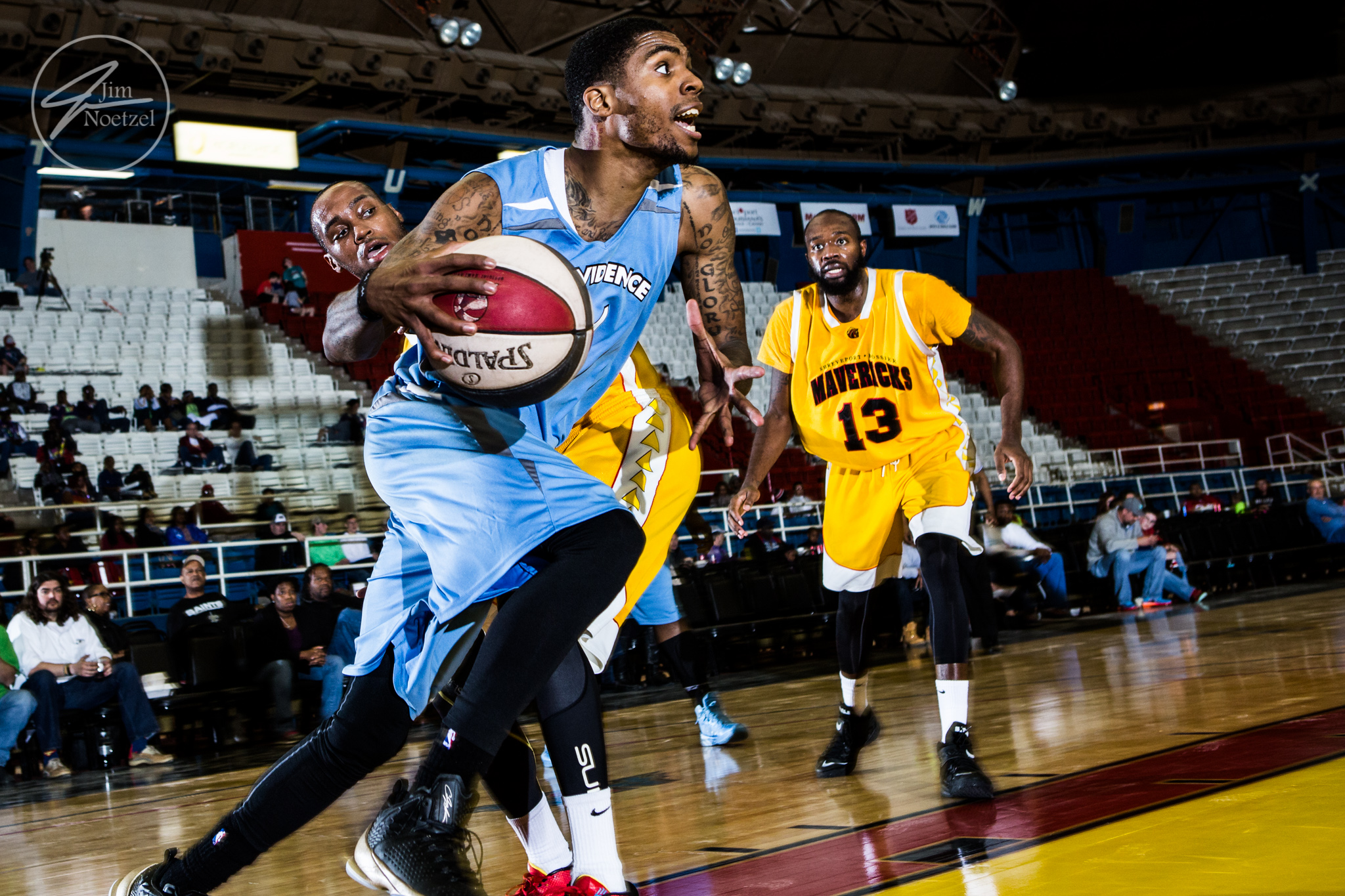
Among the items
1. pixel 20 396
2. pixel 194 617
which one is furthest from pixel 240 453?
pixel 194 617

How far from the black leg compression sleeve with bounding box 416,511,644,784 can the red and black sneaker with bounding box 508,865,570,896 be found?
45 centimetres

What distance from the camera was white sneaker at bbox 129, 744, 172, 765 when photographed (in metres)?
7.25

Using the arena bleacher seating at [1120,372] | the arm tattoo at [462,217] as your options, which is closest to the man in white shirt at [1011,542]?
the arm tattoo at [462,217]

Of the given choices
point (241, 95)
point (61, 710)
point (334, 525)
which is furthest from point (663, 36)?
point (241, 95)

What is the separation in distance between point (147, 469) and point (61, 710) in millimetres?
7410

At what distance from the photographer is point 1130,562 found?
12078 mm

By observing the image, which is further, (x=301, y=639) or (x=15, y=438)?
(x=15, y=438)

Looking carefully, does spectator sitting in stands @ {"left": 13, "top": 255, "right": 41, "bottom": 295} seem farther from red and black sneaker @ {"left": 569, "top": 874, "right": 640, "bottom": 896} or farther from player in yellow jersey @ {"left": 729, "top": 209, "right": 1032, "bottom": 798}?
red and black sneaker @ {"left": 569, "top": 874, "right": 640, "bottom": 896}

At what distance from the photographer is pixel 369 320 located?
7.54ft

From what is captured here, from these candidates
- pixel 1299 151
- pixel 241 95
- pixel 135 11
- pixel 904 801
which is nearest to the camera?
pixel 904 801

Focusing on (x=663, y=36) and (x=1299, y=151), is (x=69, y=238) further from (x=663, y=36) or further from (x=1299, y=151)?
(x=1299, y=151)

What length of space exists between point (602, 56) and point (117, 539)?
9.86m

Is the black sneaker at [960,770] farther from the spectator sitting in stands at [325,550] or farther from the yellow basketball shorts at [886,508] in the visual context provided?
the spectator sitting in stands at [325,550]

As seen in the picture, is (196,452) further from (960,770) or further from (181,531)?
(960,770)
